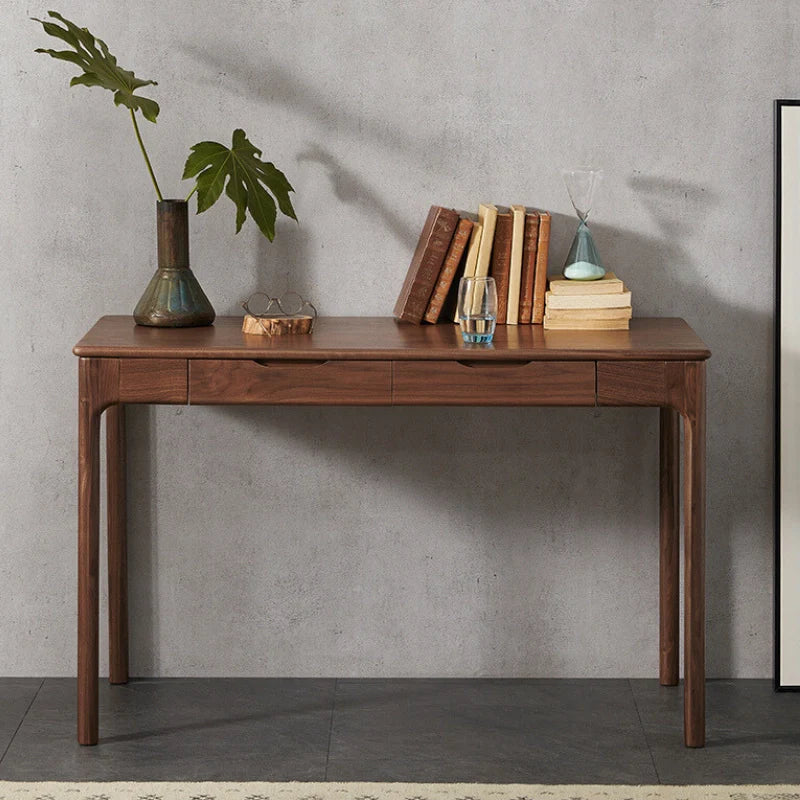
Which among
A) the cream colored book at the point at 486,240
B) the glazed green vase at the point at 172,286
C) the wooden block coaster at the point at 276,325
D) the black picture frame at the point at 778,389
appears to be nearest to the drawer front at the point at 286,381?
the wooden block coaster at the point at 276,325

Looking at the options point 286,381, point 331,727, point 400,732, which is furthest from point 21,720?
point 286,381

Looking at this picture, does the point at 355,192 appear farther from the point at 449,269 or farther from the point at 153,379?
the point at 153,379

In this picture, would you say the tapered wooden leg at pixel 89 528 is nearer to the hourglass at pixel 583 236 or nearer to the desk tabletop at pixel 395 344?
the desk tabletop at pixel 395 344

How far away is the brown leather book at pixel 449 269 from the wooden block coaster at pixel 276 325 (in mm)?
314

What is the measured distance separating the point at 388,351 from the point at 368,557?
788 mm

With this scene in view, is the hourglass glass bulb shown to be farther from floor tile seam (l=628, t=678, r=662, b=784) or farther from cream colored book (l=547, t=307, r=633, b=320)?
floor tile seam (l=628, t=678, r=662, b=784)

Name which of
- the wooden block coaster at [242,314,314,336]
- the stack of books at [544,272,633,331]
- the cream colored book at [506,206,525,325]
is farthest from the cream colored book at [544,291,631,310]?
the wooden block coaster at [242,314,314,336]

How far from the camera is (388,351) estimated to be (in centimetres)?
253

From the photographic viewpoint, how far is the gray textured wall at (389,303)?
2967 millimetres

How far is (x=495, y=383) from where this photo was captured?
255 cm

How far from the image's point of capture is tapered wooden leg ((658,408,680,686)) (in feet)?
9.91

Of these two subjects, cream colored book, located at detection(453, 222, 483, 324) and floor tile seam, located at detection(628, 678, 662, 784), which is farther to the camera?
cream colored book, located at detection(453, 222, 483, 324)

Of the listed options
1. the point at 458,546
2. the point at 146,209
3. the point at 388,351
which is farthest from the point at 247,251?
the point at 458,546

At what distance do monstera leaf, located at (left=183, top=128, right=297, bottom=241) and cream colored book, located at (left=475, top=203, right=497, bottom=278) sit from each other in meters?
0.46
